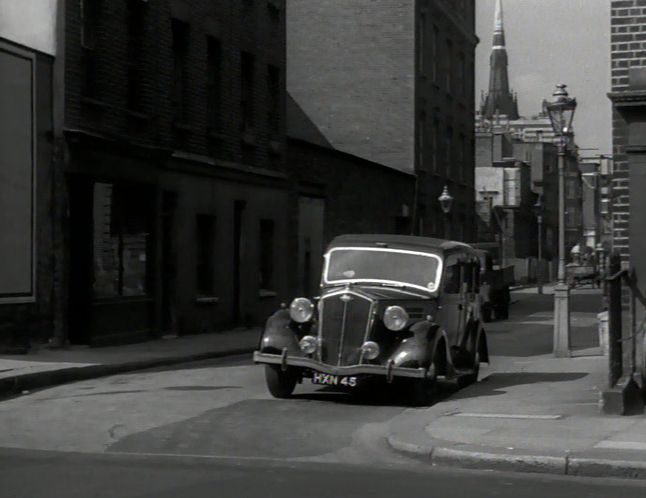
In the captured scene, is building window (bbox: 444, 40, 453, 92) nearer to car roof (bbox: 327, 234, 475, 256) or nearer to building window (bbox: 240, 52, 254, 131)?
building window (bbox: 240, 52, 254, 131)

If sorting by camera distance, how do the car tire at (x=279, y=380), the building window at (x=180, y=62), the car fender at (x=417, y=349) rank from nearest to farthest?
the car fender at (x=417, y=349) < the car tire at (x=279, y=380) < the building window at (x=180, y=62)

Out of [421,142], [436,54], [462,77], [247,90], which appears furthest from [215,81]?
[462,77]

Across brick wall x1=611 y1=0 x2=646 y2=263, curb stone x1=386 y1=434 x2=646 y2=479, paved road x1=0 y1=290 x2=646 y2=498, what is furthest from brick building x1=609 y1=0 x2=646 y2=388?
curb stone x1=386 y1=434 x2=646 y2=479

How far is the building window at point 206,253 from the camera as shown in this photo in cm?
3130

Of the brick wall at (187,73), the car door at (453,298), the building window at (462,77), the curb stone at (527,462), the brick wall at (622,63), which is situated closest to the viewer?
the curb stone at (527,462)

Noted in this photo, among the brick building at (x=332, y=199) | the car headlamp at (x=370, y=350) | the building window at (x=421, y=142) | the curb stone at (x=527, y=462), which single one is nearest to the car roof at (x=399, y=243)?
the car headlamp at (x=370, y=350)

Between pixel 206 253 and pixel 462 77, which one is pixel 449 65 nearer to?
pixel 462 77

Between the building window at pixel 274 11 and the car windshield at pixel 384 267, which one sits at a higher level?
the building window at pixel 274 11

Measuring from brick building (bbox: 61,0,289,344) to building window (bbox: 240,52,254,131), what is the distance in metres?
0.04

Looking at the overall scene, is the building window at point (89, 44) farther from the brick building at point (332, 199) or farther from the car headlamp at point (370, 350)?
the brick building at point (332, 199)

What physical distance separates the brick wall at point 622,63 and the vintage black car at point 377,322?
2208 millimetres

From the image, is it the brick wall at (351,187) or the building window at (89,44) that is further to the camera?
the brick wall at (351,187)

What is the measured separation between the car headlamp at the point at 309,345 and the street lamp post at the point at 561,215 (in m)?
9.33

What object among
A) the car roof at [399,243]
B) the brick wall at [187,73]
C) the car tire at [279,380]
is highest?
the brick wall at [187,73]
